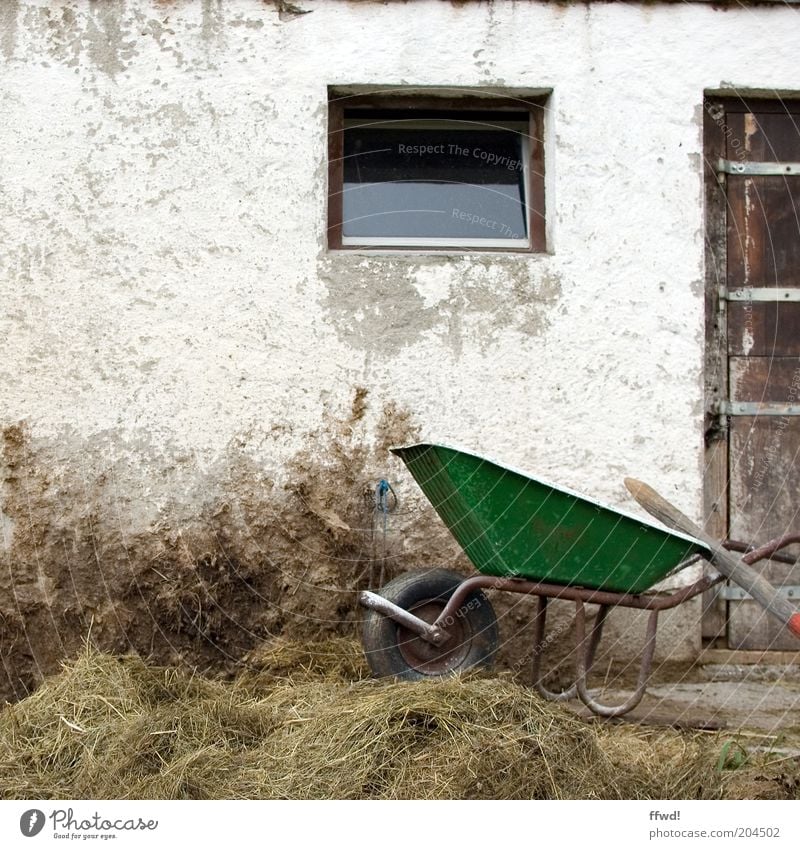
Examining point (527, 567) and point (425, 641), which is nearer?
point (527, 567)

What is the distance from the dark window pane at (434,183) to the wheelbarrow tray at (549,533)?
1.27m

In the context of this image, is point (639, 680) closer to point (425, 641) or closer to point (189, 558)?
point (425, 641)

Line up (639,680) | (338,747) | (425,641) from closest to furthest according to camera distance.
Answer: (338,747)
(639,680)
(425,641)

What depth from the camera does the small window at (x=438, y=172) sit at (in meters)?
4.58

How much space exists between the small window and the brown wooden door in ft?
2.76

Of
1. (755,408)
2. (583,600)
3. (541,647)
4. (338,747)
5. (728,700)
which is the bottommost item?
(728,700)

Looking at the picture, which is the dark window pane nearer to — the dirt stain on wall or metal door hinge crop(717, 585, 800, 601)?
the dirt stain on wall

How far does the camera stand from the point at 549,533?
3590 millimetres

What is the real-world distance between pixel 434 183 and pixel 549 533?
1.76 metres

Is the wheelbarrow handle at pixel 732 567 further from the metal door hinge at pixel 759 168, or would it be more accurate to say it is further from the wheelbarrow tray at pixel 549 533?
the metal door hinge at pixel 759 168

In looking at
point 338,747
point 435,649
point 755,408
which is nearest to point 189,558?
point 435,649

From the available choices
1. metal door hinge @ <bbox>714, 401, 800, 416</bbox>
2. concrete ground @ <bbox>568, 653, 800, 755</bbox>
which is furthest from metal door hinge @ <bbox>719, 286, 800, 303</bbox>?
concrete ground @ <bbox>568, 653, 800, 755</bbox>

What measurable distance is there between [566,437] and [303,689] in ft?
4.75

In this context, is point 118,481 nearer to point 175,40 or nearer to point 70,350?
point 70,350
